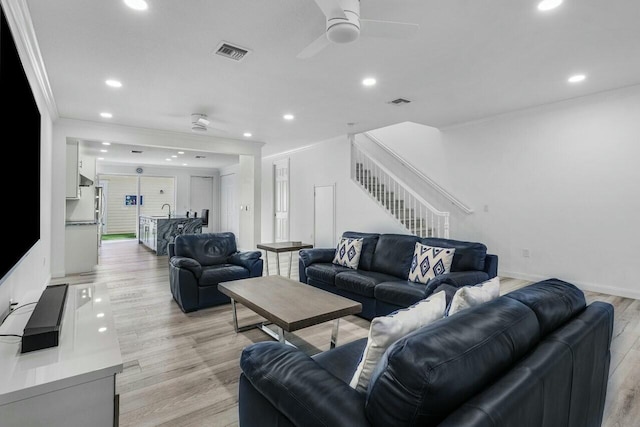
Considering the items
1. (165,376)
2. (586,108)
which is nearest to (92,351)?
(165,376)

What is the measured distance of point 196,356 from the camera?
8.57 ft

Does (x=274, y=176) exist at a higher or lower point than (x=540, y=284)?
higher

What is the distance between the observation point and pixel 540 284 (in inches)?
63.3

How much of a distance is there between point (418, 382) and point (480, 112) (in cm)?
516

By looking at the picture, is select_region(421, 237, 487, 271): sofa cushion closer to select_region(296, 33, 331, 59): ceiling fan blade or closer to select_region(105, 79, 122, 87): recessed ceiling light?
select_region(296, 33, 331, 59): ceiling fan blade

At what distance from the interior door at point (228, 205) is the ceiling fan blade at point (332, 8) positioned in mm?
9688

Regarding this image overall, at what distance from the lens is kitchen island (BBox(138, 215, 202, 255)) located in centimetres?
764

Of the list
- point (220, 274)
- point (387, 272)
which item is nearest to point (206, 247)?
point (220, 274)

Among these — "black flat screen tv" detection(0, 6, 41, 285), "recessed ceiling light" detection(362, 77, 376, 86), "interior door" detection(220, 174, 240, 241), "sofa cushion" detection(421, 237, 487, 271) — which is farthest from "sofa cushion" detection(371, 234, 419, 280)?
"interior door" detection(220, 174, 240, 241)

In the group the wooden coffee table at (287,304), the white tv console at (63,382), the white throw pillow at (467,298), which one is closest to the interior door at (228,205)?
the wooden coffee table at (287,304)

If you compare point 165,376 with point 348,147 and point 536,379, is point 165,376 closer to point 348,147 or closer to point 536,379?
point 536,379

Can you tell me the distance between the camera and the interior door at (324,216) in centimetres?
699

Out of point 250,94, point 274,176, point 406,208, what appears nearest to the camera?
point 250,94

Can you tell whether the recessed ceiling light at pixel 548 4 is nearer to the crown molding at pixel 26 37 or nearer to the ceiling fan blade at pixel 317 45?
the ceiling fan blade at pixel 317 45
